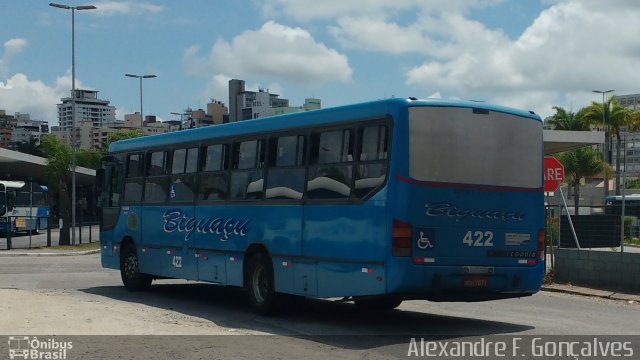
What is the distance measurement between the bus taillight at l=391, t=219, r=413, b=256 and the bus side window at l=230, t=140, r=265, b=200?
3406 millimetres

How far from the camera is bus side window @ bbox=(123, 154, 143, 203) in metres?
18.7

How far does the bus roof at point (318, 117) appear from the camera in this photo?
12.0 m

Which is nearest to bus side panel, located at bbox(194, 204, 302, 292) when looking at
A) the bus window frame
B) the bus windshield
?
the bus window frame

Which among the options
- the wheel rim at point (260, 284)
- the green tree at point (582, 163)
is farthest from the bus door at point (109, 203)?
the green tree at point (582, 163)

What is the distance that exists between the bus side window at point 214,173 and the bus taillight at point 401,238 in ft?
14.8

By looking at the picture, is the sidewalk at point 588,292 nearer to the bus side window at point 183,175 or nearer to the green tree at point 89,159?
the bus side window at point 183,175

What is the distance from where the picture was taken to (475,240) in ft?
40.7

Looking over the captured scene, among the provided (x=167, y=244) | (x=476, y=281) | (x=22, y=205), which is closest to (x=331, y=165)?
(x=476, y=281)

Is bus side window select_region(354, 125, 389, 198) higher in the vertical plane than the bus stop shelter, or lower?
lower

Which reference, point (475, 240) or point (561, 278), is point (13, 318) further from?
point (561, 278)

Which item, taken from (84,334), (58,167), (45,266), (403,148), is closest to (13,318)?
(84,334)

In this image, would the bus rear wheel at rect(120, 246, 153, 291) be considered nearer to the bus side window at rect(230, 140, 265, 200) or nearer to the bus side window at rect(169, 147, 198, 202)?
the bus side window at rect(169, 147, 198, 202)

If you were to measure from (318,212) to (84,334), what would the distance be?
12.1 feet

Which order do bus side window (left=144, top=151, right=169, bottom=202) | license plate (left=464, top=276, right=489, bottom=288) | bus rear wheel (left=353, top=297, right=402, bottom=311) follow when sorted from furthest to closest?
bus side window (left=144, top=151, right=169, bottom=202)
bus rear wheel (left=353, top=297, right=402, bottom=311)
license plate (left=464, top=276, right=489, bottom=288)
